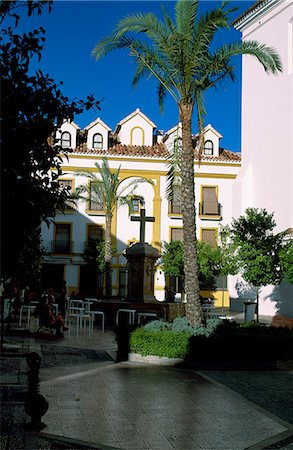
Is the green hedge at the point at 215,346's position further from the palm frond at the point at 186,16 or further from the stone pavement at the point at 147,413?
the palm frond at the point at 186,16

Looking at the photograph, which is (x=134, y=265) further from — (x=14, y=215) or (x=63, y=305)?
(x=14, y=215)

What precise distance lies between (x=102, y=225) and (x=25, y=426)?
34062mm

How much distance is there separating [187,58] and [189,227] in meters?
4.09

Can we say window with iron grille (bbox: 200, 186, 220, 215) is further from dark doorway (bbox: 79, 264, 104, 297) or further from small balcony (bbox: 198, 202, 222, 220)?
dark doorway (bbox: 79, 264, 104, 297)

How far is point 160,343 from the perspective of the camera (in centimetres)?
1216

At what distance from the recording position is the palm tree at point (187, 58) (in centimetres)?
1416

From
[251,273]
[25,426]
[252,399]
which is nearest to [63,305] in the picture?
[251,273]

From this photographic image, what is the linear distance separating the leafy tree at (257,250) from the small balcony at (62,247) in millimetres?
18347

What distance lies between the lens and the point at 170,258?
3469 centimetres

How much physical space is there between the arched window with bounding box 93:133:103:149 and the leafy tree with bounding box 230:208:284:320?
1988 cm

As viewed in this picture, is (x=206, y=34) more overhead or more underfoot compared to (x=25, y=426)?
more overhead

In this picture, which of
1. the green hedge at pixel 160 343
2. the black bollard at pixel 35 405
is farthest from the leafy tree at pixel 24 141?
the green hedge at pixel 160 343

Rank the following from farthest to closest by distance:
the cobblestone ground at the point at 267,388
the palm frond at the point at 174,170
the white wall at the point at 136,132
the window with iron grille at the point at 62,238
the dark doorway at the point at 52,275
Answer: the white wall at the point at 136,132 < the window with iron grille at the point at 62,238 < the dark doorway at the point at 52,275 < the palm frond at the point at 174,170 < the cobblestone ground at the point at 267,388

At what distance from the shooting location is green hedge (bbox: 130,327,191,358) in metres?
11.9
